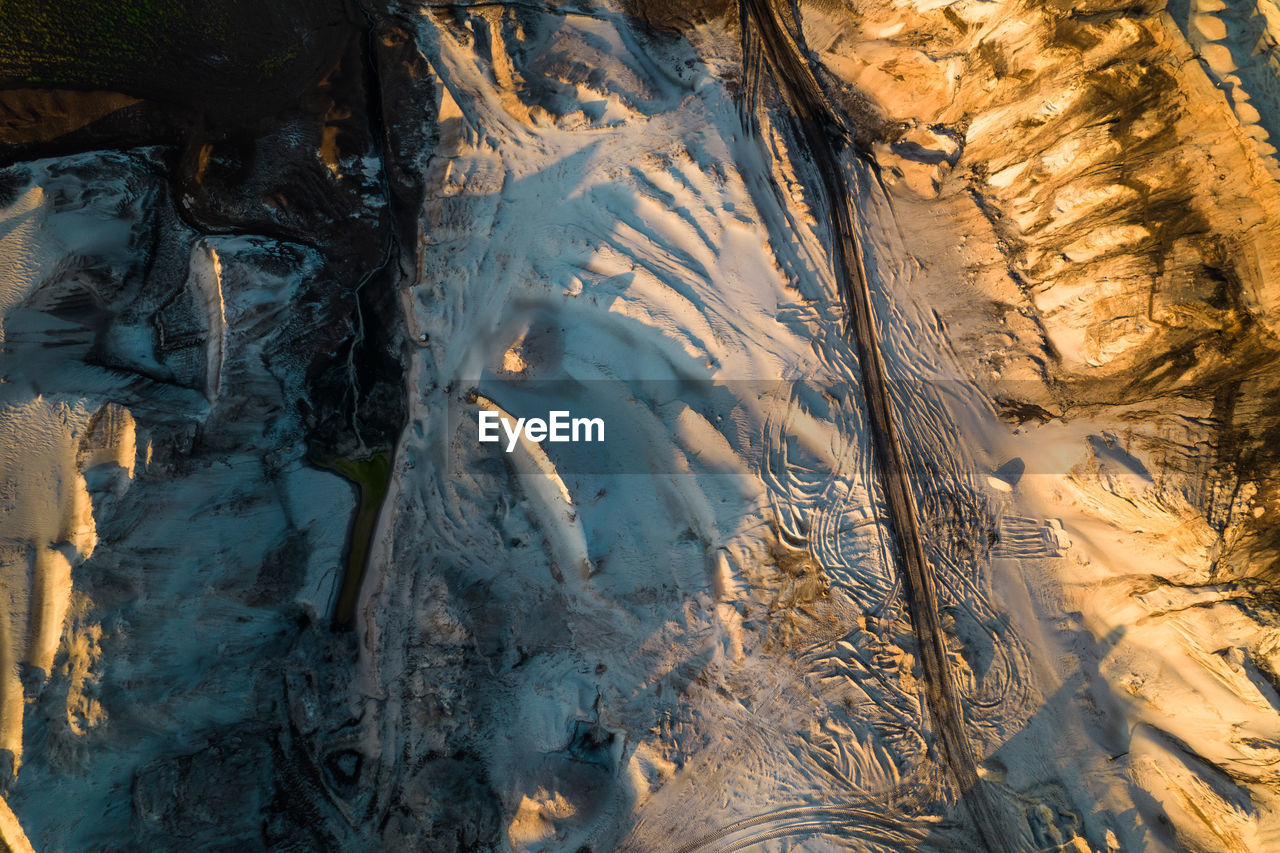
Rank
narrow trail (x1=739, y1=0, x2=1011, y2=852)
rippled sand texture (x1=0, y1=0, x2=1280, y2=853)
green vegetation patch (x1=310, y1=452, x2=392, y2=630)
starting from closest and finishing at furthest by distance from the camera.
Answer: rippled sand texture (x1=0, y1=0, x2=1280, y2=853)
narrow trail (x1=739, y1=0, x2=1011, y2=852)
green vegetation patch (x1=310, y1=452, x2=392, y2=630)

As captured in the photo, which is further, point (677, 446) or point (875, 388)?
point (875, 388)

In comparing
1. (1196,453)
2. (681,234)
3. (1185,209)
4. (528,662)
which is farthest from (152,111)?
(1196,453)

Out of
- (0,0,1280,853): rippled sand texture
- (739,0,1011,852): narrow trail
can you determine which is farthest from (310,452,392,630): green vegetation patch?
(739,0,1011,852): narrow trail

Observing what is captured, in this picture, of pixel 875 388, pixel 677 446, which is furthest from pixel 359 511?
pixel 875 388

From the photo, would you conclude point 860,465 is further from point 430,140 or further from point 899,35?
point 430,140

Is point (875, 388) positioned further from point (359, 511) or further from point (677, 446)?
point (359, 511)

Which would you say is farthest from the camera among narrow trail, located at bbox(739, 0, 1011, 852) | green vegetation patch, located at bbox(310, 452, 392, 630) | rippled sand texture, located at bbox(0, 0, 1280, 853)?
green vegetation patch, located at bbox(310, 452, 392, 630)

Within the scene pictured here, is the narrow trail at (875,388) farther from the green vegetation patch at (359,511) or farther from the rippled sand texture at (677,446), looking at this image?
the green vegetation patch at (359,511)

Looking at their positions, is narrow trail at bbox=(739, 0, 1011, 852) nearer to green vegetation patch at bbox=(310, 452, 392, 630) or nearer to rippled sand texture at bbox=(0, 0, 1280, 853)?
rippled sand texture at bbox=(0, 0, 1280, 853)

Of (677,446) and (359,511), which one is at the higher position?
(677,446)
